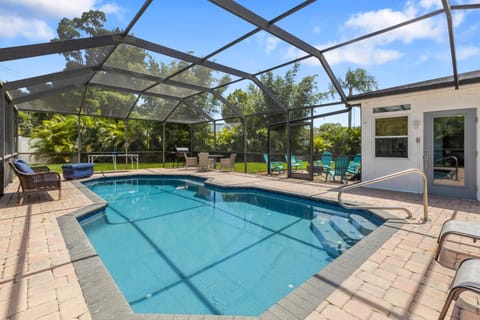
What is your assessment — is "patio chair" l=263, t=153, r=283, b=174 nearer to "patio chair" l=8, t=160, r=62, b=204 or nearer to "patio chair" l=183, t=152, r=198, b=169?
"patio chair" l=183, t=152, r=198, b=169

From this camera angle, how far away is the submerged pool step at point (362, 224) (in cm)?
462

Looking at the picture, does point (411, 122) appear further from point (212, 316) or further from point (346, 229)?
point (212, 316)

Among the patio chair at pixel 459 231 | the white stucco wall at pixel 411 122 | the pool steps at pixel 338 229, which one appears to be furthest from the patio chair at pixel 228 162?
the patio chair at pixel 459 231

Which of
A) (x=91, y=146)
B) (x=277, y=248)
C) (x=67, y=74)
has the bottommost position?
(x=277, y=248)

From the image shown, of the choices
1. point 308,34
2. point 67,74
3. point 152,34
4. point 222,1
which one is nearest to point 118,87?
point 67,74

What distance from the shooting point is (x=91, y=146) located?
15664mm

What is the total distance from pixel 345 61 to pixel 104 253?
7.51 meters

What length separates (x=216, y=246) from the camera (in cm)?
415

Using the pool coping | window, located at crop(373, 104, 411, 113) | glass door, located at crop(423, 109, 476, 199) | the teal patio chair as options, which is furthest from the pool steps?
the teal patio chair

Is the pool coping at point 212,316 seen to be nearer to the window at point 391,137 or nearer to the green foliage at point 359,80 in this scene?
the window at point 391,137

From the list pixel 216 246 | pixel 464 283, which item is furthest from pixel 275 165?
pixel 464 283

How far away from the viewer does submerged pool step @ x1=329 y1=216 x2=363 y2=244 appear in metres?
4.37

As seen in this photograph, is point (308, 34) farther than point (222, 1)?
Yes

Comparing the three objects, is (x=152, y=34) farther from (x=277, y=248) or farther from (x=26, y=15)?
(x=277, y=248)
